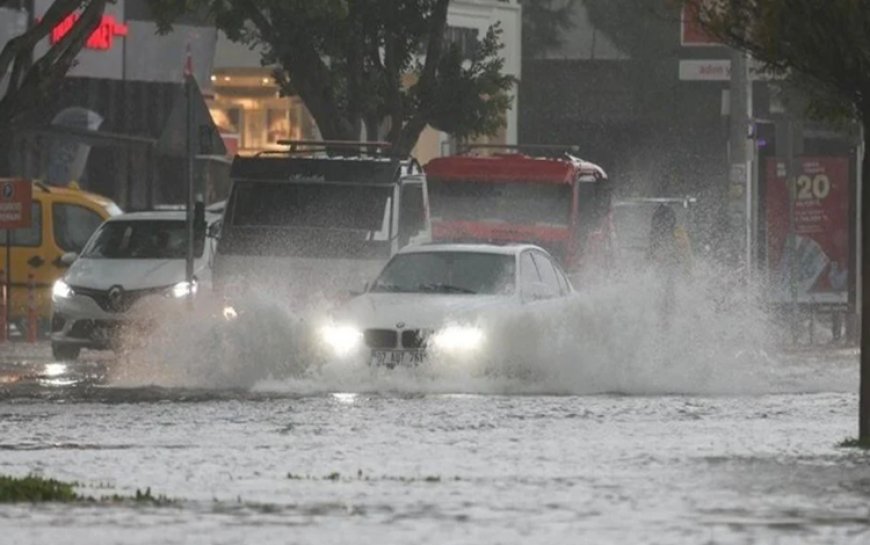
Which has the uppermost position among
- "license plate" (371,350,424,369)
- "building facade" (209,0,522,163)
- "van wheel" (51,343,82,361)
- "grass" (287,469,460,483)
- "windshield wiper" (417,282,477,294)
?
"building facade" (209,0,522,163)

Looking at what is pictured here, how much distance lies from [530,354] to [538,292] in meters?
1.37

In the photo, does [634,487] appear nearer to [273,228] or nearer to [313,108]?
[273,228]

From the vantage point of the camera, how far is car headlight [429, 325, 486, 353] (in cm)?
2539

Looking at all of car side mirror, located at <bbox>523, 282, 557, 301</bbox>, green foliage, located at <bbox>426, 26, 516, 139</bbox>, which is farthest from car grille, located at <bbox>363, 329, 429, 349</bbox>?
green foliage, located at <bbox>426, 26, 516, 139</bbox>

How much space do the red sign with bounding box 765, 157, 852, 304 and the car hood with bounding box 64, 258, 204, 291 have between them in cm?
1026

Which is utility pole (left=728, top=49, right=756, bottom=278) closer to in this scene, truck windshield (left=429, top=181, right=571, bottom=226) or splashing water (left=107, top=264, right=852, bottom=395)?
truck windshield (left=429, top=181, right=571, bottom=226)

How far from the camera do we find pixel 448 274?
2705 centimetres

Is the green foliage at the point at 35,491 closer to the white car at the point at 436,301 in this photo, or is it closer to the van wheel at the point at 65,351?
the white car at the point at 436,301

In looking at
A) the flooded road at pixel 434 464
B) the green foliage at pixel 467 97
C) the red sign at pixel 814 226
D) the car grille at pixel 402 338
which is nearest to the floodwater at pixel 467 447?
the flooded road at pixel 434 464

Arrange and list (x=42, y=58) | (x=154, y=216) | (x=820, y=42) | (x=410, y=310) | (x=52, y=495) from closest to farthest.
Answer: (x=52, y=495), (x=820, y=42), (x=410, y=310), (x=42, y=58), (x=154, y=216)

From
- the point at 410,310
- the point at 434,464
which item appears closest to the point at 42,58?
the point at 410,310

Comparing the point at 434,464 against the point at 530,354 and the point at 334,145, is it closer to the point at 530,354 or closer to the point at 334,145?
the point at 530,354

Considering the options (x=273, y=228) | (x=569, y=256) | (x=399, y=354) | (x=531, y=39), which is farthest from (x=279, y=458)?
(x=531, y=39)

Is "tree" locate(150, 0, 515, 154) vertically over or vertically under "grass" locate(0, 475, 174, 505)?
over
